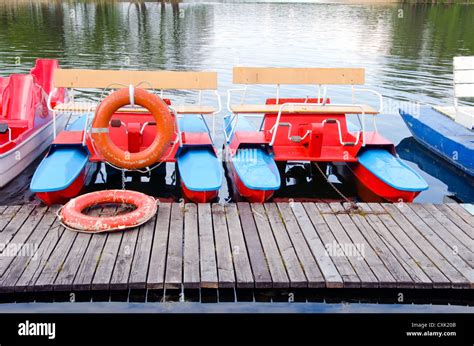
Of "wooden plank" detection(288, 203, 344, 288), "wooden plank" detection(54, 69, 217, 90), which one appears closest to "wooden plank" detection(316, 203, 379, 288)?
"wooden plank" detection(288, 203, 344, 288)

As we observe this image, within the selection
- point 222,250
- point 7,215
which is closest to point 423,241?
point 222,250

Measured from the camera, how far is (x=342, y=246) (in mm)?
5117

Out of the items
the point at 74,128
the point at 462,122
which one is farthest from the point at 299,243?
the point at 462,122

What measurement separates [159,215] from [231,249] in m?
1.17

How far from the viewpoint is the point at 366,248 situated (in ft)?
16.8

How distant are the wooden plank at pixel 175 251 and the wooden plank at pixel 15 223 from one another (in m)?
1.71

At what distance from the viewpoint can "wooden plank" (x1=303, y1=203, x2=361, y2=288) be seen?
4514 mm

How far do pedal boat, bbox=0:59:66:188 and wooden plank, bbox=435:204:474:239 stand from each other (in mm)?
5667

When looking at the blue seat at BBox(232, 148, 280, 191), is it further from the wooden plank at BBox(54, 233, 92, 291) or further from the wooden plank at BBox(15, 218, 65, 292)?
the wooden plank at BBox(15, 218, 65, 292)

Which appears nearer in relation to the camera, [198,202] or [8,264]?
[8,264]

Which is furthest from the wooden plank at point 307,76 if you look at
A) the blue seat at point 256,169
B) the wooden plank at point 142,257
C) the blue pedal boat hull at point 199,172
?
the wooden plank at point 142,257

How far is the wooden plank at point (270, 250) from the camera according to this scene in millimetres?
4479

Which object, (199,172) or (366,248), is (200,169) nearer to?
(199,172)
